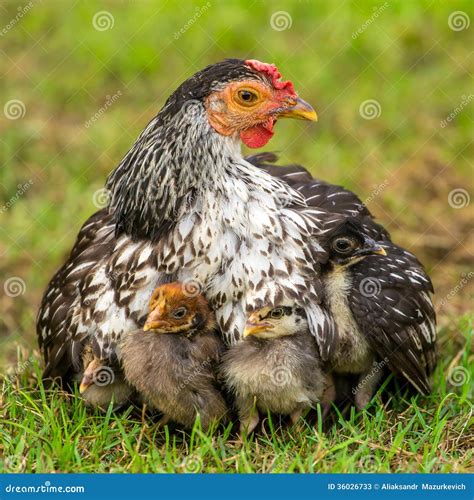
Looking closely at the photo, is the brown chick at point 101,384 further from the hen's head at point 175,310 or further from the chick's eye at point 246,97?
the chick's eye at point 246,97

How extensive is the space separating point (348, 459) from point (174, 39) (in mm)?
5788

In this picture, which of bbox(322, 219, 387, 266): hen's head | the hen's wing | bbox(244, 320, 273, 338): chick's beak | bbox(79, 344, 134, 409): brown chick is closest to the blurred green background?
the hen's wing

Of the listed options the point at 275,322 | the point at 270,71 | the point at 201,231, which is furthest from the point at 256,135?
the point at 275,322

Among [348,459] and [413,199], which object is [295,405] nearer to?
[348,459]

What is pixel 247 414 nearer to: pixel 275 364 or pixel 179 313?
pixel 275 364

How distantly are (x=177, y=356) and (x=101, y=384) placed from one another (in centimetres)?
48

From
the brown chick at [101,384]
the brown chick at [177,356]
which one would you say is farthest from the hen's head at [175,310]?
the brown chick at [101,384]

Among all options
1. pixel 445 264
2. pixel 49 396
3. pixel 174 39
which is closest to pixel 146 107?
pixel 174 39

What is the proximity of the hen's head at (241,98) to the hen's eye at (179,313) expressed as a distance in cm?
87

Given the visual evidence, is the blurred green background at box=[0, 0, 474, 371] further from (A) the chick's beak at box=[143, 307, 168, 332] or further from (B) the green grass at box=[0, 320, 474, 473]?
(A) the chick's beak at box=[143, 307, 168, 332]

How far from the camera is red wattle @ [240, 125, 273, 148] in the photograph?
14.6ft

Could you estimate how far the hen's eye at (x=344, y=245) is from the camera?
454cm

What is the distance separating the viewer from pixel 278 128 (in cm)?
816

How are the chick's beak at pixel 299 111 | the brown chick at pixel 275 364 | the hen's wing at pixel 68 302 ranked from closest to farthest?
1. the brown chick at pixel 275 364
2. the chick's beak at pixel 299 111
3. the hen's wing at pixel 68 302
